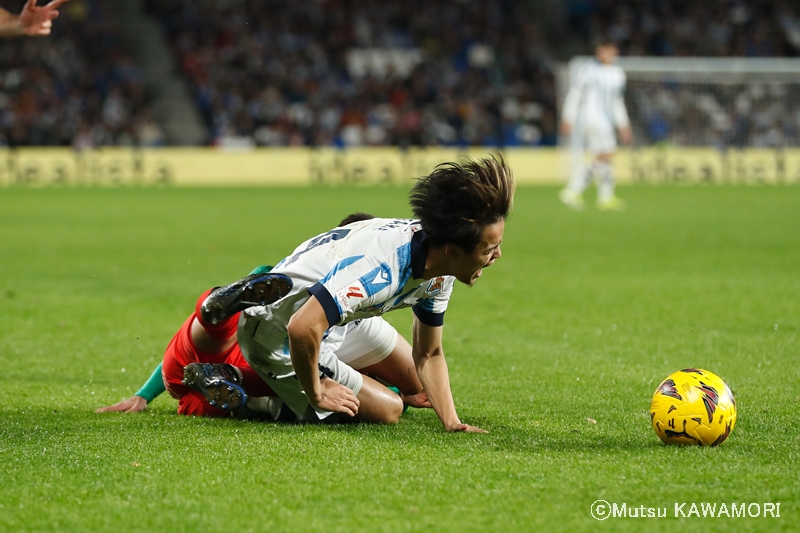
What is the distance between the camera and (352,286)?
13.6ft

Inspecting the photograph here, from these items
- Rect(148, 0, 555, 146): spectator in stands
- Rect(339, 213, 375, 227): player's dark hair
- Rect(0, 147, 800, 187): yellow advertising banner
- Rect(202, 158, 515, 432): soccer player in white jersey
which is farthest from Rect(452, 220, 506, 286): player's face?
Rect(148, 0, 555, 146): spectator in stands

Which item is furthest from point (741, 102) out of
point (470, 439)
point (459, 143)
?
point (470, 439)

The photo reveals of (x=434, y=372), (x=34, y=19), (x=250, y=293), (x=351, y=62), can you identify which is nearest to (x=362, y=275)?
(x=250, y=293)

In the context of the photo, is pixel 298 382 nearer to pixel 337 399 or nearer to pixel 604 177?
pixel 337 399

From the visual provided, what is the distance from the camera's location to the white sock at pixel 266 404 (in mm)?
5102

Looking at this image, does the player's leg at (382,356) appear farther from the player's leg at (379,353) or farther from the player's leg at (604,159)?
the player's leg at (604,159)

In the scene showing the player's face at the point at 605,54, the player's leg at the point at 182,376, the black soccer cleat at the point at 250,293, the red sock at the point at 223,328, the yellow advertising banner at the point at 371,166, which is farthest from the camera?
the yellow advertising banner at the point at 371,166

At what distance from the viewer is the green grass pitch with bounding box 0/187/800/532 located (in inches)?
140

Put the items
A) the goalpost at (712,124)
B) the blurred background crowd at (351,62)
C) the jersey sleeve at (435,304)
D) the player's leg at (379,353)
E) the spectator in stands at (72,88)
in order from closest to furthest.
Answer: the jersey sleeve at (435,304) → the player's leg at (379,353) → the spectator in stands at (72,88) → the goalpost at (712,124) → the blurred background crowd at (351,62)


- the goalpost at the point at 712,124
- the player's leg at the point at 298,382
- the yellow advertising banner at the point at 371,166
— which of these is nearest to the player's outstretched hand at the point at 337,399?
the player's leg at the point at 298,382

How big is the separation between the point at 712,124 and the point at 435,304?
87.6ft

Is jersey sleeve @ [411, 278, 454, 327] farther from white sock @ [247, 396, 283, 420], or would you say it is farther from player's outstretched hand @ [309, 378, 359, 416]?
white sock @ [247, 396, 283, 420]

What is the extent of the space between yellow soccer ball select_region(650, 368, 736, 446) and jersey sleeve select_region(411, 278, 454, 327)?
1.04 m

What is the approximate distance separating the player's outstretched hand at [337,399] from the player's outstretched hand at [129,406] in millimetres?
1246
